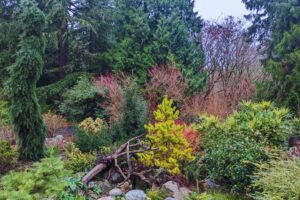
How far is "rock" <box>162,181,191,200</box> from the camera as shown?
5152 mm

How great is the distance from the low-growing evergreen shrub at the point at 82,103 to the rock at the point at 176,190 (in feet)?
21.8

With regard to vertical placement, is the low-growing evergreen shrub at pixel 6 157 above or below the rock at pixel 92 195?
above

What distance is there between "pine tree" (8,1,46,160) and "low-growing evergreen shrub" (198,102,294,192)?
3.71m

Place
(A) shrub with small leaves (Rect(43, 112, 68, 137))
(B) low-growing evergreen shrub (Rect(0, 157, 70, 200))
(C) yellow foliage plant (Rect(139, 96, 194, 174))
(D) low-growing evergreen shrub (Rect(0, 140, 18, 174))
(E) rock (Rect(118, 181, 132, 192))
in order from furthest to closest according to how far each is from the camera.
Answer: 1. (A) shrub with small leaves (Rect(43, 112, 68, 137))
2. (D) low-growing evergreen shrub (Rect(0, 140, 18, 174))
3. (C) yellow foliage plant (Rect(139, 96, 194, 174))
4. (E) rock (Rect(118, 181, 132, 192))
5. (B) low-growing evergreen shrub (Rect(0, 157, 70, 200))

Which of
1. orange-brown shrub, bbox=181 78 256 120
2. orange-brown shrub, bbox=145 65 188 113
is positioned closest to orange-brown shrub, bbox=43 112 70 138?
orange-brown shrub, bbox=145 65 188 113

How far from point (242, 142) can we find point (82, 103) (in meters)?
7.75

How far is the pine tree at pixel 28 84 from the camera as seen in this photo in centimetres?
654

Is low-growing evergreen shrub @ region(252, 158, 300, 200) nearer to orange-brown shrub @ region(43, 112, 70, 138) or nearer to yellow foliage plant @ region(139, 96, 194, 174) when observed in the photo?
yellow foliage plant @ region(139, 96, 194, 174)

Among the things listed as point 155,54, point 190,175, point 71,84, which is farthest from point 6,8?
point 190,175

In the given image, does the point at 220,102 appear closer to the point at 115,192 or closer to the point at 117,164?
the point at 117,164

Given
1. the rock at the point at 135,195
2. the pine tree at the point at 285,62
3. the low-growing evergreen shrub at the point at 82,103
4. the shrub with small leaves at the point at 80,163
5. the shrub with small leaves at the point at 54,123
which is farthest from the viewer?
the low-growing evergreen shrub at the point at 82,103

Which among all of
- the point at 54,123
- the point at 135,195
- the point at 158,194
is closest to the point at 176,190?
the point at 158,194

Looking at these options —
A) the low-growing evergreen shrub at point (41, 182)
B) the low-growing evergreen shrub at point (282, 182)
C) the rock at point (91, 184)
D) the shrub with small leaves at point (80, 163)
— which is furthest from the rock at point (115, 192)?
the low-growing evergreen shrub at point (282, 182)

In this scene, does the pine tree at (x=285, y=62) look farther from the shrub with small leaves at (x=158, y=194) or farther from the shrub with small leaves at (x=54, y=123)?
the shrub with small leaves at (x=54, y=123)
